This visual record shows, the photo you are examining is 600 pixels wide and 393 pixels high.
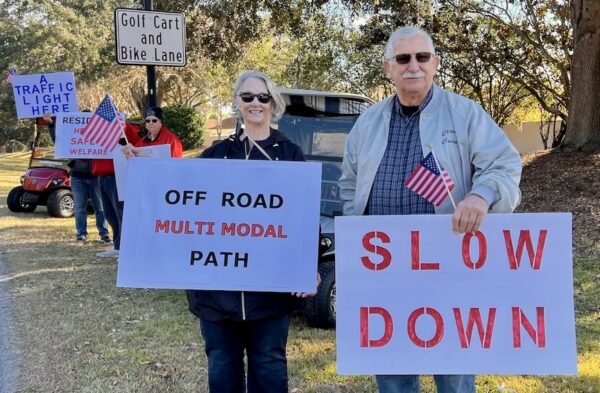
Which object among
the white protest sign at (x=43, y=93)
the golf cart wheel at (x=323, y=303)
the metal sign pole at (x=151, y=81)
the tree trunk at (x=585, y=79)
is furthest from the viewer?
the tree trunk at (x=585, y=79)

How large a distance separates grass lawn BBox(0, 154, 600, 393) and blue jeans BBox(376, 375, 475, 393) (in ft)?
3.76

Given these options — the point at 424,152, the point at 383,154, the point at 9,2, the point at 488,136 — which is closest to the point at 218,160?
the point at 383,154

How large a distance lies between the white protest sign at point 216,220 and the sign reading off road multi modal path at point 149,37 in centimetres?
400

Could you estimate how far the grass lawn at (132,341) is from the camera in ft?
12.5

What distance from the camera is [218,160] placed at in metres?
2.71

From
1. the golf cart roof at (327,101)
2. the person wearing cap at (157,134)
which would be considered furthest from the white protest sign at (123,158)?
the golf cart roof at (327,101)

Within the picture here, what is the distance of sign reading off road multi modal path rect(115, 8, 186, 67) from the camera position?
628cm

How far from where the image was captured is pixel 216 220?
8.87ft

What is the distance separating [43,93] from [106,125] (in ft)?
16.7

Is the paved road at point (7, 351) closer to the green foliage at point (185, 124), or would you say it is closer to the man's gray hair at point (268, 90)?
the man's gray hair at point (268, 90)

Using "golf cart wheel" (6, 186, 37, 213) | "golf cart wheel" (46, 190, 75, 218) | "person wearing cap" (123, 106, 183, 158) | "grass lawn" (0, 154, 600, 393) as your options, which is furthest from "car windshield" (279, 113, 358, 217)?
"golf cart wheel" (6, 186, 37, 213)

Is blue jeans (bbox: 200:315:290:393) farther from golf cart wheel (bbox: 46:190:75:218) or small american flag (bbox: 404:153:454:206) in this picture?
golf cart wheel (bbox: 46:190:75:218)

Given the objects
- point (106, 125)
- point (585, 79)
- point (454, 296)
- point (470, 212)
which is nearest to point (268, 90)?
point (470, 212)

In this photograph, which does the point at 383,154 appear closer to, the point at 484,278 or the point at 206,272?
the point at 484,278
